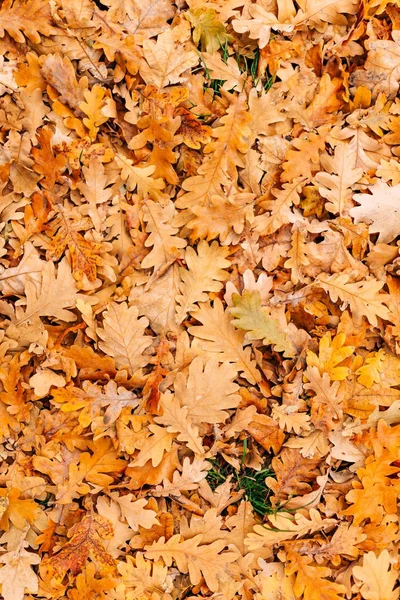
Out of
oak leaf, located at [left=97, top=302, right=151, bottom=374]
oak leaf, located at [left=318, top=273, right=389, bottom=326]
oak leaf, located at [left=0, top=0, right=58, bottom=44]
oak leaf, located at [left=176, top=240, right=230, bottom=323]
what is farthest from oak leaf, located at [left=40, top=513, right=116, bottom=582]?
oak leaf, located at [left=0, top=0, right=58, bottom=44]

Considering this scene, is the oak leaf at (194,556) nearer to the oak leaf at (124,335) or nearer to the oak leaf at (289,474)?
the oak leaf at (289,474)

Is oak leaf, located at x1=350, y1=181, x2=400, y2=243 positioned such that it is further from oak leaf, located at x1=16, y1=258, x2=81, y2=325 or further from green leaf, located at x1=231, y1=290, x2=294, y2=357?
Answer: oak leaf, located at x1=16, y1=258, x2=81, y2=325

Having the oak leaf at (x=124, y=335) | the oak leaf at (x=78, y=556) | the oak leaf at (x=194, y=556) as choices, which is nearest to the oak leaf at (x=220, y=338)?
the oak leaf at (x=124, y=335)

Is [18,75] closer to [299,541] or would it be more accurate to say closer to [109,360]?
[109,360]

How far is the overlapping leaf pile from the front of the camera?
7.52ft

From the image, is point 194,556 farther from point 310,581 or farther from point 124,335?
point 124,335

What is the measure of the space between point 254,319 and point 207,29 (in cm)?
110

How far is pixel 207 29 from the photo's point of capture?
248 cm

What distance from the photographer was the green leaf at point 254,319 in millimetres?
2348

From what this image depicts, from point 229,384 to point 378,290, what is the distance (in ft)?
2.12

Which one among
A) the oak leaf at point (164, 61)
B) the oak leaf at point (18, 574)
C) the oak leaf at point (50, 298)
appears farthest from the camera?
the oak leaf at point (164, 61)

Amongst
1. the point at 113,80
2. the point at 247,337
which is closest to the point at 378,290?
the point at 247,337

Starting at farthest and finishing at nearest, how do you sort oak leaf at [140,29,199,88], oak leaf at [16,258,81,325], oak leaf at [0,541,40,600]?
1. oak leaf at [140,29,199,88]
2. oak leaf at [16,258,81,325]
3. oak leaf at [0,541,40,600]

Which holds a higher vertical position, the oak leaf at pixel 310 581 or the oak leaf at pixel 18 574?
the oak leaf at pixel 18 574
